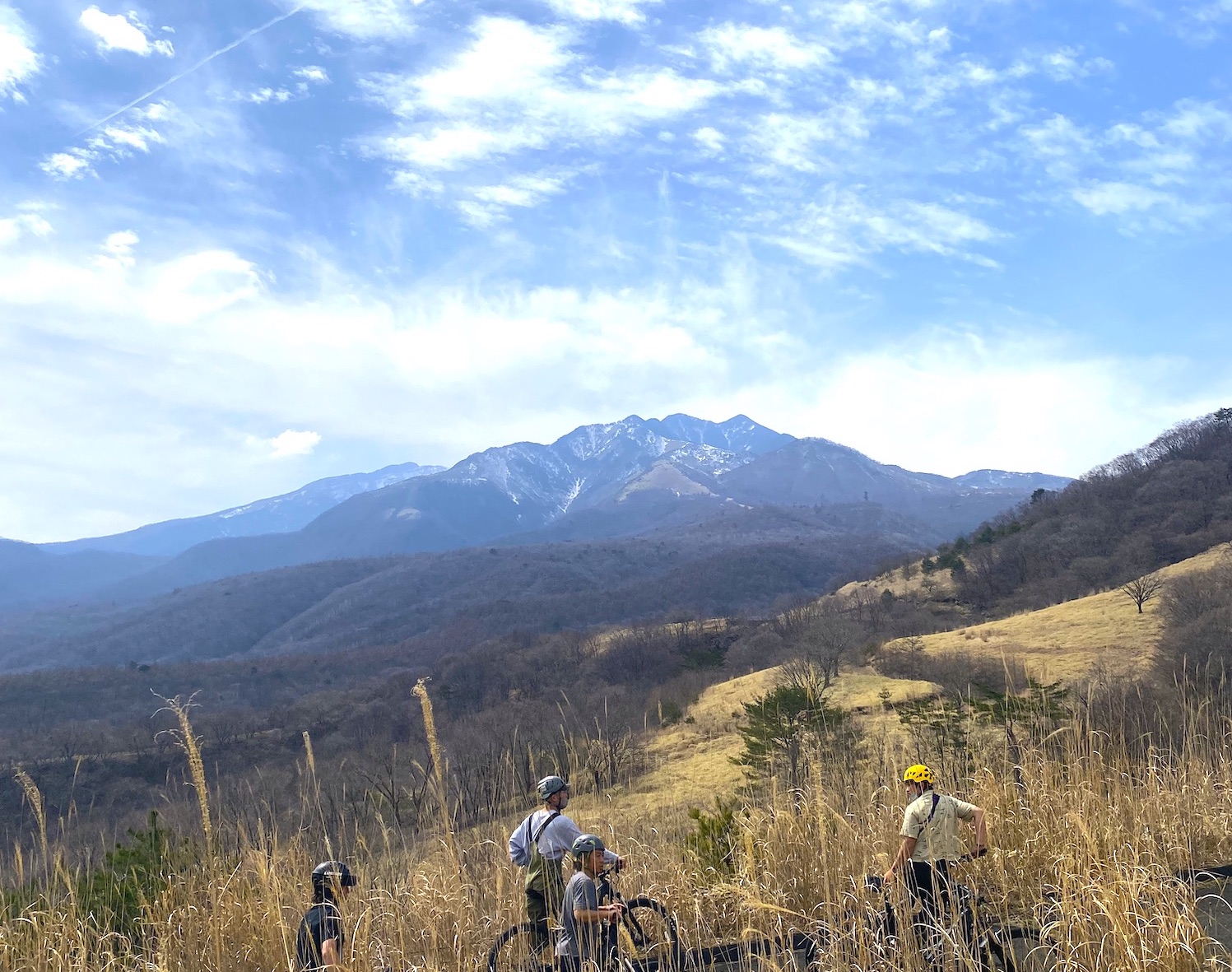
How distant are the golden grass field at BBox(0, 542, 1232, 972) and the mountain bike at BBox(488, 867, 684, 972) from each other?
0.60 feet

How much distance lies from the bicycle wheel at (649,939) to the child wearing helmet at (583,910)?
0.15 metres

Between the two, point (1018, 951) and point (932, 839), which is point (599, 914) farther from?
point (1018, 951)

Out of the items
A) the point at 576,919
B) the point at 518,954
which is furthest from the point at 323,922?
the point at 576,919

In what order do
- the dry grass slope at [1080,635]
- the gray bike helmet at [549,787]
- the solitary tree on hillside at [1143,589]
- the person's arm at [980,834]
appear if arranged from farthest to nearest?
the solitary tree on hillside at [1143,589], the dry grass slope at [1080,635], the gray bike helmet at [549,787], the person's arm at [980,834]

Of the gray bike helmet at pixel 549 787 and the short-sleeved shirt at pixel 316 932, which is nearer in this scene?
the short-sleeved shirt at pixel 316 932

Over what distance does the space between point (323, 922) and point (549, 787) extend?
5.09ft

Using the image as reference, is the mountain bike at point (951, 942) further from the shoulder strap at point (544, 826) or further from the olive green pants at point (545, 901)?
the shoulder strap at point (544, 826)

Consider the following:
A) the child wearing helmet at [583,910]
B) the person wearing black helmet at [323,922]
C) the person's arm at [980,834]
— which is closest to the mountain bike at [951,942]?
the person's arm at [980,834]

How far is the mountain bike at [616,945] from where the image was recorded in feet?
13.7

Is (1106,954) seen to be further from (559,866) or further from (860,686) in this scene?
(860,686)

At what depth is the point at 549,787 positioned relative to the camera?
17.0 feet

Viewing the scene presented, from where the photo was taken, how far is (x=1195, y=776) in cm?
587

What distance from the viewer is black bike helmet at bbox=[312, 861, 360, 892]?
169 inches

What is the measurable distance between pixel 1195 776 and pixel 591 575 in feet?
582
